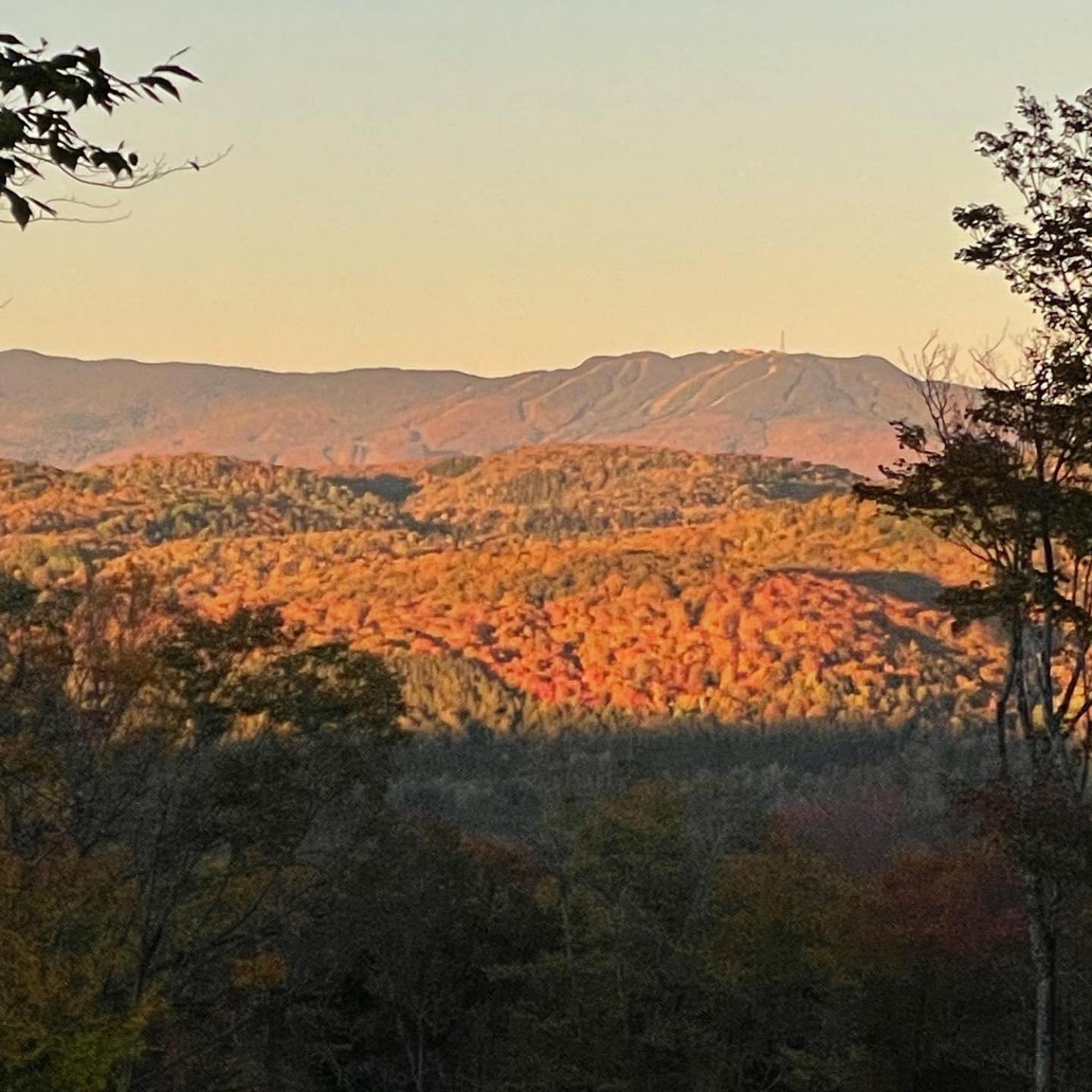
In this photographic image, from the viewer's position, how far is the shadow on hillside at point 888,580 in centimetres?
15738

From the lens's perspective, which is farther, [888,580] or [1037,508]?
[888,580]

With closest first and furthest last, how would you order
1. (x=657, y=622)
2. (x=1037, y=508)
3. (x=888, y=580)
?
(x=1037, y=508)
(x=657, y=622)
(x=888, y=580)

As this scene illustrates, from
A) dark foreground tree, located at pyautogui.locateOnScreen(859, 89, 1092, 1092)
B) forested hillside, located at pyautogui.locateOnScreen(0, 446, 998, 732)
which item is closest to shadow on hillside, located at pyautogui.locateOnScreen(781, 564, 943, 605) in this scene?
forested hillside, located at pyautogui.locateOnScreen(0, 446, 998, 732)

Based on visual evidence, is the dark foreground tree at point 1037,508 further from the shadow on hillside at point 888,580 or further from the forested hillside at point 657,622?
the shadow on hillside at point 888,580

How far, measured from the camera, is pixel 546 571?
546 ft

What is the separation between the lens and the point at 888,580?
16238 cm

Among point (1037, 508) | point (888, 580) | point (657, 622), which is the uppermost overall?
point (1037, 508)

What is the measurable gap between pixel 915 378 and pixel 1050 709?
10.2ft

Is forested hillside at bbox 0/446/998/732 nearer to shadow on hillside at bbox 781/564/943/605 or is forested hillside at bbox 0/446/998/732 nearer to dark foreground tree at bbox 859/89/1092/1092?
shadow on hillside at bbox 781/564/943/605

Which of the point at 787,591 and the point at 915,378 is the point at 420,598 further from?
the point at 915,378

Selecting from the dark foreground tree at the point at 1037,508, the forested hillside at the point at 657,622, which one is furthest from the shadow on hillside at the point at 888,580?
the dark foreground tree at the point at 1037,508

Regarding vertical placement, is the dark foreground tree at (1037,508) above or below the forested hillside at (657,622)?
above

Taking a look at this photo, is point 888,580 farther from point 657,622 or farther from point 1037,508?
point 1037,508

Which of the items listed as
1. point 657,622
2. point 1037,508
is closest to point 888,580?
point 657,622
